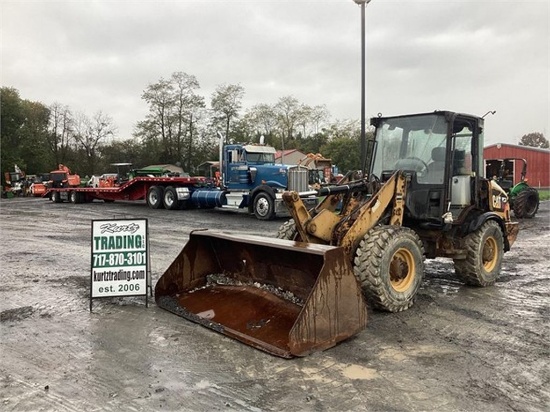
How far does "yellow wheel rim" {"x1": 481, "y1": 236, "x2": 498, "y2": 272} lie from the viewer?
6922 mm

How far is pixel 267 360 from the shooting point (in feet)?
13.4

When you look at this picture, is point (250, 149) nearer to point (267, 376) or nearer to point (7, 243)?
point (7, 243)

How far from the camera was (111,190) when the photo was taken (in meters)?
24.2

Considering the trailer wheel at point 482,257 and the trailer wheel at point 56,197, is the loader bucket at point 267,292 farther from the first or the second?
the trailer wheel at point 56,197

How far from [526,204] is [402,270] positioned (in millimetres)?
14168

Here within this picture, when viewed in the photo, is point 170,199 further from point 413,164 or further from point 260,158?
point 413,164

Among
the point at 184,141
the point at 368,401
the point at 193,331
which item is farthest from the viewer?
the point at 184,141

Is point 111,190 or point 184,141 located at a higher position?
point 184,141

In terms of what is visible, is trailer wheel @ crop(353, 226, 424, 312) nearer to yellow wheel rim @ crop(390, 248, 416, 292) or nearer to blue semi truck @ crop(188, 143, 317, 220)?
yellow wheel rim @ crop(390, 248, 416, 292)

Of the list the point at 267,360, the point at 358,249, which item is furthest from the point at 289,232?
the point at 267,360

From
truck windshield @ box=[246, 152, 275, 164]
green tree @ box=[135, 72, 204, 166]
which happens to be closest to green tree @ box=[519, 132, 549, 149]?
green tree @ box=[135, 72, 204, 166]

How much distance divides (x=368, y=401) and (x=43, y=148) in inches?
2013

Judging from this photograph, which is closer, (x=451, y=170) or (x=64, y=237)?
(x=451, y=170)

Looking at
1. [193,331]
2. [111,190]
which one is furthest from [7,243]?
[111,190]
